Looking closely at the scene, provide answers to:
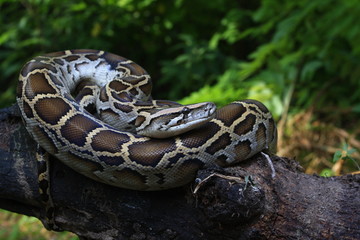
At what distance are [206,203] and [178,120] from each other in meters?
0.73

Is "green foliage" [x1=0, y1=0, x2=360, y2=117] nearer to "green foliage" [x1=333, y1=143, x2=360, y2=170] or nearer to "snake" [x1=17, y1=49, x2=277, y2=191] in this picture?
"green foliage" [x1=333, y1=143, x2=360, y2=170]

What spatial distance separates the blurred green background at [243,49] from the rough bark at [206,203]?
101 inches

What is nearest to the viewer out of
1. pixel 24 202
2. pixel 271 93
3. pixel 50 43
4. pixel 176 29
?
pixel 24 202

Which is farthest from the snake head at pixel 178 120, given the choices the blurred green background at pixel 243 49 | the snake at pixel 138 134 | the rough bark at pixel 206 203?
the blurred green background at pixel 243 49

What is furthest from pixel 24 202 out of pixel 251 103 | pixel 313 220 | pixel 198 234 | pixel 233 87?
pixel 233 87

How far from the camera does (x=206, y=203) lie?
10.3 ft

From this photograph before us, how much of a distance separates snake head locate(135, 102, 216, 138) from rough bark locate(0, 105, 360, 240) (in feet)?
1.48

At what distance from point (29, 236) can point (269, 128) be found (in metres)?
4.44

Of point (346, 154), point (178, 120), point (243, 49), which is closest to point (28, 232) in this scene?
point (178, 120)

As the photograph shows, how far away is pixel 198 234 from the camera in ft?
11.1

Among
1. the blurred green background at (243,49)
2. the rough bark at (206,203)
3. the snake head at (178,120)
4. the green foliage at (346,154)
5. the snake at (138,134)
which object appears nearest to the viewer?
the rough bark at (206,203)

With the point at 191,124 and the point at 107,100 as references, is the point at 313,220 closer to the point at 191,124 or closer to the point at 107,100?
the point at 191,124

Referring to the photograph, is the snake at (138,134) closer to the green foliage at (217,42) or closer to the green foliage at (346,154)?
the green foliage at (346,154)

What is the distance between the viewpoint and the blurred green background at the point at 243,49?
22.6ft
